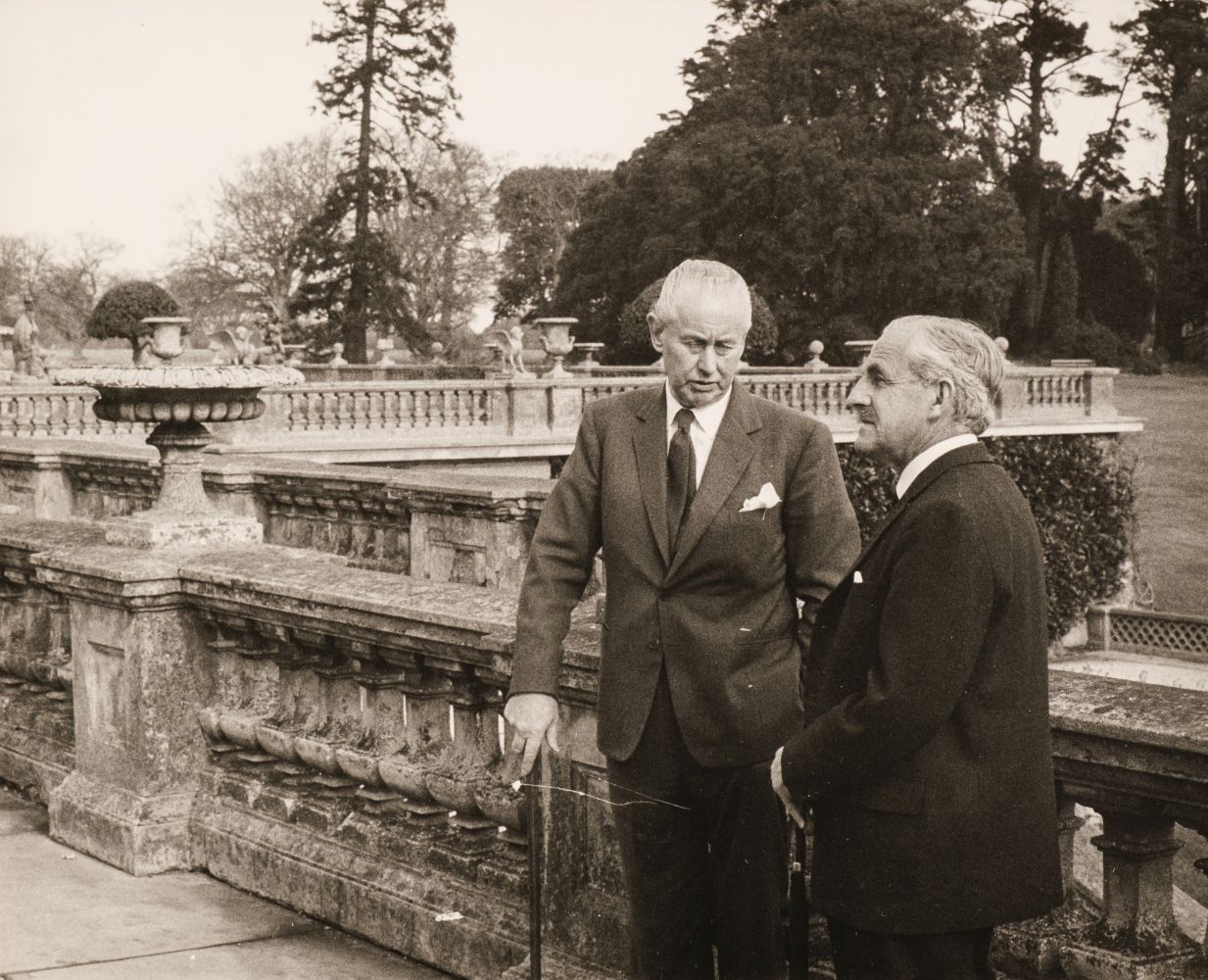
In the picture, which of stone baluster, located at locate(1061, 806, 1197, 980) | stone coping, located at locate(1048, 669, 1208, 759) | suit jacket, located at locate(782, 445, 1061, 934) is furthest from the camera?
stone baluster, located at locate(1061, 806, 1197, 980)

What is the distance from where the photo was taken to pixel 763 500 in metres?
3.11

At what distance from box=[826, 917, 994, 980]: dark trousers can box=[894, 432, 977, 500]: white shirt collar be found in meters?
0.71

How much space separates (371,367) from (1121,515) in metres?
17.9

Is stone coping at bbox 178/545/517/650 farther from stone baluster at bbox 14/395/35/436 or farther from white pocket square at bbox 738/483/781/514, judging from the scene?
stone baluster at bbox 14/395/35/436

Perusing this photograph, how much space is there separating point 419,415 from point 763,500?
65.8ft

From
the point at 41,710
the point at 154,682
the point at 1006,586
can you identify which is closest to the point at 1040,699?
the point at 1006,586

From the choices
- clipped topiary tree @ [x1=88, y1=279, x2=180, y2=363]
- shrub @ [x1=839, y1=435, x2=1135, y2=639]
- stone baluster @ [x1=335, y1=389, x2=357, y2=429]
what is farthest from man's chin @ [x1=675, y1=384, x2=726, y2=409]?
clipped topiary tree @ [x1=88, y1=279, x2=180, y2=363]

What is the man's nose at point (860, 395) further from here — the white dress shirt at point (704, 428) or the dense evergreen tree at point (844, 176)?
the dense evergreen tree at point (844, 176)

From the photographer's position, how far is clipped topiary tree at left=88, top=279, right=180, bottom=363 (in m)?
37.3

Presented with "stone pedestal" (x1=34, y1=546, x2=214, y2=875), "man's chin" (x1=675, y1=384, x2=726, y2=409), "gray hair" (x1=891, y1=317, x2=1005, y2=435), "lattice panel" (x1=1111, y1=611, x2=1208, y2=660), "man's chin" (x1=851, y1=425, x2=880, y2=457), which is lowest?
"lattice panel" (x1=1111, y1=611, x2=1208, y2=660)

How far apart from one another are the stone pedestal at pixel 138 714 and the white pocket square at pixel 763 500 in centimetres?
274

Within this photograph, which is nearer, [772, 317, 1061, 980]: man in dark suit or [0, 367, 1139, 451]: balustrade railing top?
[772, 317, 1061, 980]: man in dark suit

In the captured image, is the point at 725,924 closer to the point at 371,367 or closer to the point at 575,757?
the point at 575,757

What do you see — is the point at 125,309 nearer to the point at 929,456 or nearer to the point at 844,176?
the point at 844,176
